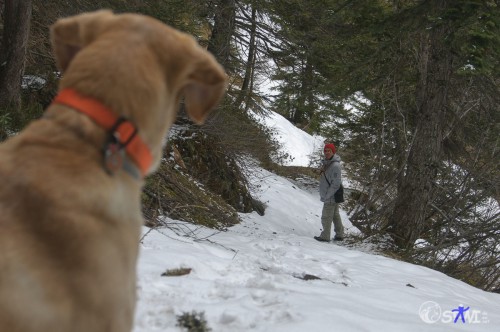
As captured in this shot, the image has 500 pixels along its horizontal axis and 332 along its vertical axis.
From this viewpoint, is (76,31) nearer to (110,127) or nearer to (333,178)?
(110,127)

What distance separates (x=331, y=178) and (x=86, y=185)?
342 inches

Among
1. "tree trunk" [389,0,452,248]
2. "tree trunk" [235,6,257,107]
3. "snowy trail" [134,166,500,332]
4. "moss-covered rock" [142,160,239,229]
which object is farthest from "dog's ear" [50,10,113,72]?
"tree trunk" [235,6,257,107]

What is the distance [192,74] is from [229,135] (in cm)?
947

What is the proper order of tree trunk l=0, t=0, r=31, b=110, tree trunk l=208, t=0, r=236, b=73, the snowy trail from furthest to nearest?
1. tree trunk l=208, t=0, r=236, b=73
2. tree trunk l=0, t=0, r=31, b=110
3. the snowy trail

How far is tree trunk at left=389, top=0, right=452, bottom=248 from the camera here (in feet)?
29.0

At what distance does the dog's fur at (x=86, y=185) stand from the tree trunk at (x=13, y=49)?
5.66m

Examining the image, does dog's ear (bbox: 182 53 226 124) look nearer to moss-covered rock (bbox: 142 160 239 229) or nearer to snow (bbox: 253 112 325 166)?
moss-covered rock (bbox: 142 160 239 229)

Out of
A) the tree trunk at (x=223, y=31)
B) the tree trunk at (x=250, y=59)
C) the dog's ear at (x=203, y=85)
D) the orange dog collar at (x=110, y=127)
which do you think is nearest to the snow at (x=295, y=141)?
the tree trunk at (x=250, y=59)

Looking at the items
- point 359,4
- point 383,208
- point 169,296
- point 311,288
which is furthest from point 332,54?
point 169,296

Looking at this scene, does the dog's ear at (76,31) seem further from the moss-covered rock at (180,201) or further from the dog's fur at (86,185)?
the moss-covered rock at (180,201)

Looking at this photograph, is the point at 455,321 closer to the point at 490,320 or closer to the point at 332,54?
the point at 490,320

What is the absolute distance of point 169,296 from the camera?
352 centimetres

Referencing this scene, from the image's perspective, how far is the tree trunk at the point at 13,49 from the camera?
6.85m

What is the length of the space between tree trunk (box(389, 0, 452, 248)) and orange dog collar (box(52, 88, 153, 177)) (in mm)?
8109
